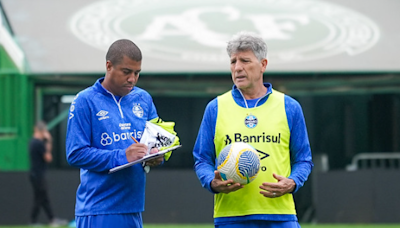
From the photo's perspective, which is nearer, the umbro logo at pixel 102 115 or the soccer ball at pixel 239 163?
the soccer ball at pixel 239 163

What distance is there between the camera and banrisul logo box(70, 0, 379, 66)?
13.3 metres

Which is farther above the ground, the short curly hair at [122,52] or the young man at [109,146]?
the short curly hair at [122,52]

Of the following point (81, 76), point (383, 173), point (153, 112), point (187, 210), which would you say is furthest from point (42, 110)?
point (153, 112)

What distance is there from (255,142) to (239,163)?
31 centimetres

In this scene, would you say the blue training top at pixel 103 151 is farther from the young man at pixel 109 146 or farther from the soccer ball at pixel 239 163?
the soccer ball at pixel 239 163

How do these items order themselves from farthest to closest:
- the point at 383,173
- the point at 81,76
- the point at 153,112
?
1. the point at 81,76
2. the point at 383,173
3. the point at 153,112

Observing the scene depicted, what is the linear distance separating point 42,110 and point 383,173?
22.9 feet

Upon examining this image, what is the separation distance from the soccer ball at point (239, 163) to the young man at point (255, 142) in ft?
0.22

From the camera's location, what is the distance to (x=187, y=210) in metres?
12.5

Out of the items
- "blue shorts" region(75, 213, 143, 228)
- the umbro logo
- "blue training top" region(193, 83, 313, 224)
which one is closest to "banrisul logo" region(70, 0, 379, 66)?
"blue training top" region(193, 83, 313, 224)

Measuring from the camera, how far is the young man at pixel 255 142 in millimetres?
4105

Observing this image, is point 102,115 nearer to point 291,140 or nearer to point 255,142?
point 255,142

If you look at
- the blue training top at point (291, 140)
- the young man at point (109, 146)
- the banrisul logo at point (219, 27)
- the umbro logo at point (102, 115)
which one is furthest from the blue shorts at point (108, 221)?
the banrisul logo at point (219, 27)

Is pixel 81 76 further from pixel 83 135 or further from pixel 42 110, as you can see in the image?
pixel 83 135
